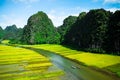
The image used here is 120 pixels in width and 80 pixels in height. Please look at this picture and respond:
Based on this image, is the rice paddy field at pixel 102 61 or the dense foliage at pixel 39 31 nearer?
the rice paddy field at pixel 102 61

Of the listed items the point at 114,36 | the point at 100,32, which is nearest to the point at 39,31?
the point at 100,32

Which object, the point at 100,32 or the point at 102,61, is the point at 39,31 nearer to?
the point at 100,32

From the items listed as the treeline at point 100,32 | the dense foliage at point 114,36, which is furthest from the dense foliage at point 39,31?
the dense foliage at point 114,36

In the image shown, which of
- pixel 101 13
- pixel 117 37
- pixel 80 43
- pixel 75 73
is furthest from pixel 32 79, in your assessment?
pixel 80 43

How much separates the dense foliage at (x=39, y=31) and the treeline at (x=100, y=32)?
49.7 meters

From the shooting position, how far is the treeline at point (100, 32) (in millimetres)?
64312

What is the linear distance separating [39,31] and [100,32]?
88.1 metres

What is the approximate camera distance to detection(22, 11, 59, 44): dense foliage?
468ft

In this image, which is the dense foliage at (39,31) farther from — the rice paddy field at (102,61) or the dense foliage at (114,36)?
the rice paddy field at (102,61)

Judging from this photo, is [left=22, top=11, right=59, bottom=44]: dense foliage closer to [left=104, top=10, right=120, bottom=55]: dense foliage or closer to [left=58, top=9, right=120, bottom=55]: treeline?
[left=58, top=9, right=120, bottom=55]: treeline

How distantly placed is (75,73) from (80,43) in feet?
188

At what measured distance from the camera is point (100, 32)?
72.6 meters

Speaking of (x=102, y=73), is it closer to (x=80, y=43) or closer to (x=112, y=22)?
(x=112, y=22)

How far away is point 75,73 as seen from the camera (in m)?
35.7
